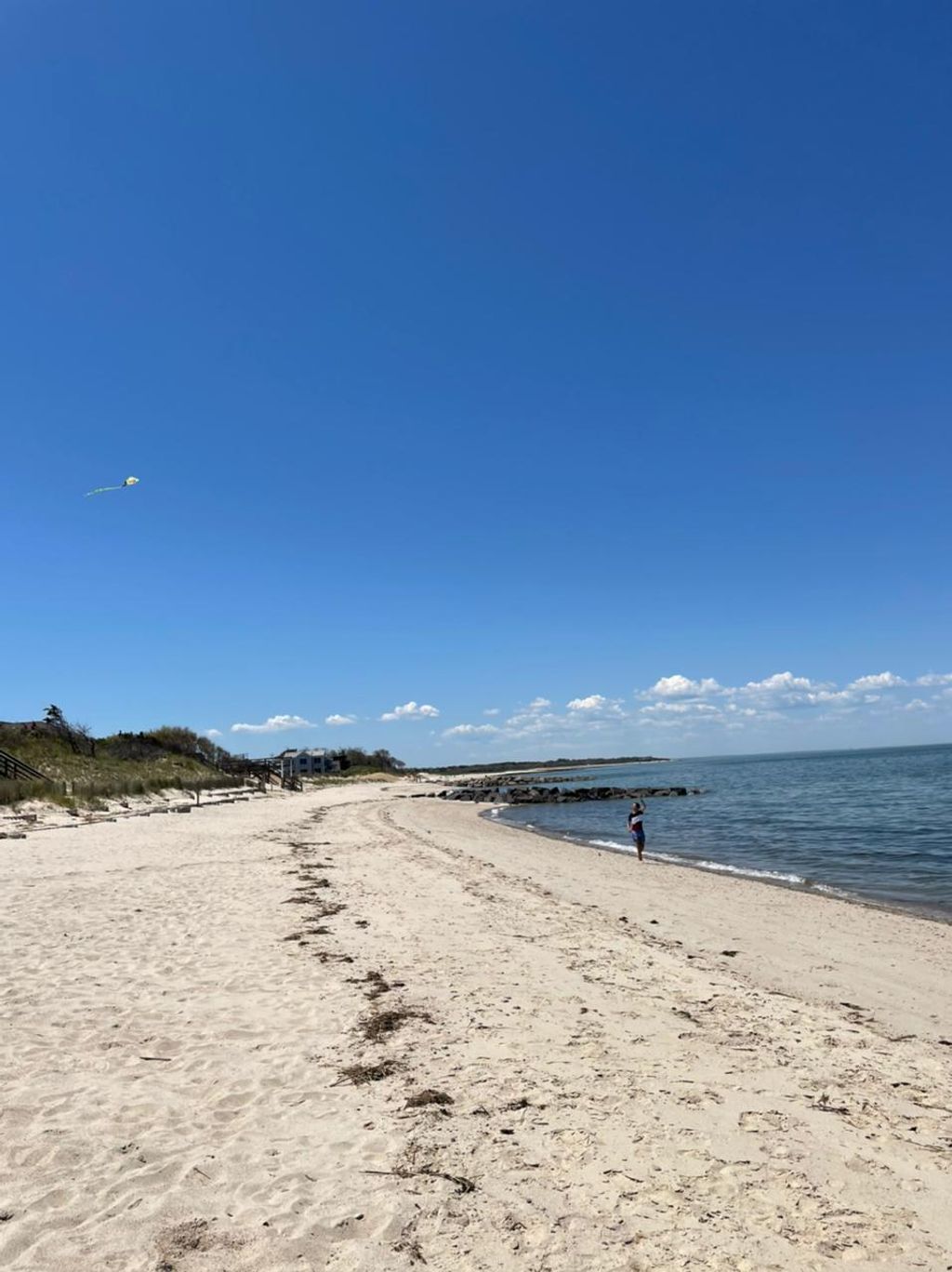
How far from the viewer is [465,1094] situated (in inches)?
215

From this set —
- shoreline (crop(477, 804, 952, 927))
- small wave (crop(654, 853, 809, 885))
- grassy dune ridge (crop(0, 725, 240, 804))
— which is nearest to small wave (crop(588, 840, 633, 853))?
shoreline (crop(477, 804, 952, 927))

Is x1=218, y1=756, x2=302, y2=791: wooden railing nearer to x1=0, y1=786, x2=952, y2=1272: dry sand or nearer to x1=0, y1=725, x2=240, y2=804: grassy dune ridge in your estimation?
x1=0, y1=725, x2=240, y2=804: grassy dune ridge

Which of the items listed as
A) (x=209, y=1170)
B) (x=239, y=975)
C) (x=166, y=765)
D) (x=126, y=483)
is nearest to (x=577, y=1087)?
(x=209, y=1170)

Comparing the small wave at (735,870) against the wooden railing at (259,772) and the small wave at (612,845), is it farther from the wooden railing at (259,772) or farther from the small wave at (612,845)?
the wooden railing at (259,772)

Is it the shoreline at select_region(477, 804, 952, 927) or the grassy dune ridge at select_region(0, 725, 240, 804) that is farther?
the grassy dune ridge at select_region(0, 725, 240, 804)

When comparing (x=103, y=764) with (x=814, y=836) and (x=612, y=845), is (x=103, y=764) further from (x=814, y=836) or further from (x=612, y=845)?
(x=814, y=836)

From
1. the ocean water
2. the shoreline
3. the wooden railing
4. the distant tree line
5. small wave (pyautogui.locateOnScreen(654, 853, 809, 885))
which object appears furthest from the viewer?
the distant tree line

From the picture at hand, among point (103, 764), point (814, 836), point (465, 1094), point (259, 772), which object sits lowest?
point (814, 836)

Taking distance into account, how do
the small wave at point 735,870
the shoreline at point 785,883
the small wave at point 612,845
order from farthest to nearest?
the small wave at point 612,845
the small wave at point 735,870
the shoreline at point 785,883

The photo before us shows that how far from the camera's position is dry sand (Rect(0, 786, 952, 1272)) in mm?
3838

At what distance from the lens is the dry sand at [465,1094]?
3.84 m

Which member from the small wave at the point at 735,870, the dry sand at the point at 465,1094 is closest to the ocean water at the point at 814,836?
the small wave at the point at 735,870

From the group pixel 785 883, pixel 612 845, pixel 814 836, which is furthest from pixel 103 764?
pixel 785 883

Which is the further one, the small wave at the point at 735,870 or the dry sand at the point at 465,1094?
the small wave at the point at 735,870
